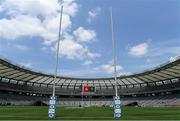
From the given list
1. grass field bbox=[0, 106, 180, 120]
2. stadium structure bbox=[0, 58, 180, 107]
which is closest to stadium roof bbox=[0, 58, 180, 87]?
stadium structure bbox=[0, 58, 180, 107]

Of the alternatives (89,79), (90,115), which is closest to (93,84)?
(89,79)

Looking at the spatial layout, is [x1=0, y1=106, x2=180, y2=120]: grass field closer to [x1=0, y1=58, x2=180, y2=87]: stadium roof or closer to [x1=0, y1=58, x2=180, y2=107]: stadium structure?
[x1=0, y1=58, x2=180, y2=87]: stadium roof

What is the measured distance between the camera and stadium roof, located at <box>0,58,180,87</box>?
387ft

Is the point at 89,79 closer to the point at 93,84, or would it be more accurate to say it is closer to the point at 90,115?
the point at 93,84

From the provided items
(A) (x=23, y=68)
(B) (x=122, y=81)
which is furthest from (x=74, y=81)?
(A) (x=23, y=68)

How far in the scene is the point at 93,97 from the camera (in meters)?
167

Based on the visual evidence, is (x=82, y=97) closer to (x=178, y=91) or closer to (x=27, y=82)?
(x=27, y=82)

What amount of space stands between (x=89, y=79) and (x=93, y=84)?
10.9ft

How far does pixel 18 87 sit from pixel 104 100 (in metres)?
43.9

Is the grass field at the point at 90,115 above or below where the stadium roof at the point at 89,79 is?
below

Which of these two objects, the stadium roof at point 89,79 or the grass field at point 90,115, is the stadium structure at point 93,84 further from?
the grass field at point 90,115

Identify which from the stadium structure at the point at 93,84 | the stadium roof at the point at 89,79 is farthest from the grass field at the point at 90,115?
the stadium structure at the point at 93,84

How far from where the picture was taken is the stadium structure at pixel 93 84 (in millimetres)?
125406

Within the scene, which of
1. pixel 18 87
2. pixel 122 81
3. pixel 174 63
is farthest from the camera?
pixel 122 81
